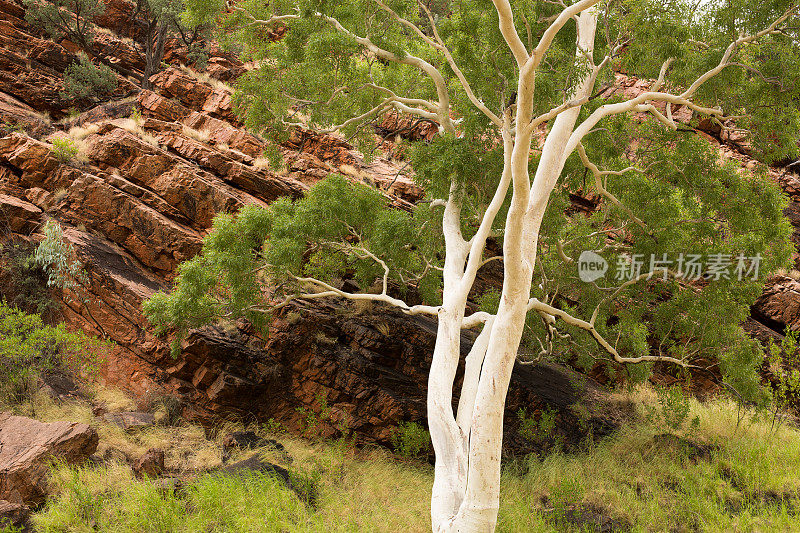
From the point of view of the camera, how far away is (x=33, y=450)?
325 inches

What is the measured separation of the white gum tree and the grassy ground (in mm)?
1989

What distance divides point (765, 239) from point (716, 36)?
166 inches

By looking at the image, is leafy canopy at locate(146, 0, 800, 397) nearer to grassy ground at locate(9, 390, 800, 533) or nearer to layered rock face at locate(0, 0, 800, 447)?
layered rock face at locate(0, 0, 800, 447)

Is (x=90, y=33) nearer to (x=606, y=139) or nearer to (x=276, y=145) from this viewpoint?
(x=276, y=145)

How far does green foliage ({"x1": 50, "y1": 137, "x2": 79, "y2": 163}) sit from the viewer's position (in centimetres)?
1421

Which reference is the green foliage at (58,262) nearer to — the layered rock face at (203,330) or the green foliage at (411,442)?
the layered rock face at (203,330)

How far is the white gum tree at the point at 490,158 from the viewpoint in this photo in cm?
912

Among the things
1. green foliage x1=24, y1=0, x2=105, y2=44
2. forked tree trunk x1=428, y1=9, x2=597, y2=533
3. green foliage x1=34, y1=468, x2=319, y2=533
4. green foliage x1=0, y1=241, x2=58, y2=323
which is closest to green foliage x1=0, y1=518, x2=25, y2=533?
green foliage x1=34, y1=468, x2=319, y2=533

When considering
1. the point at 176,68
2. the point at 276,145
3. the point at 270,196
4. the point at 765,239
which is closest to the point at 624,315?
the point at 765,239

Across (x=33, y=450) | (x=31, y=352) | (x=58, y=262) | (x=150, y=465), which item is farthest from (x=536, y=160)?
(x=58, y=262)

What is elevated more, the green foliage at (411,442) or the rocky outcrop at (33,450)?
the green foliage at (411,442)

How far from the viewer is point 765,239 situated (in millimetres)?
10328

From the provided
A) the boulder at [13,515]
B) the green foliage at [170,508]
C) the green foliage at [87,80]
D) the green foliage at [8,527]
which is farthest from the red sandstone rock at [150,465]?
the green foliage at [87,80]

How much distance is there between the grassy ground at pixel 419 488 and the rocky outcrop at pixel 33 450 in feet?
0.94
